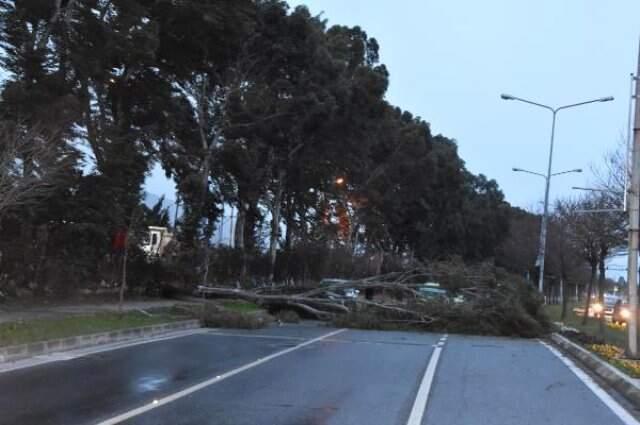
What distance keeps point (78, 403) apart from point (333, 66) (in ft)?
96.2


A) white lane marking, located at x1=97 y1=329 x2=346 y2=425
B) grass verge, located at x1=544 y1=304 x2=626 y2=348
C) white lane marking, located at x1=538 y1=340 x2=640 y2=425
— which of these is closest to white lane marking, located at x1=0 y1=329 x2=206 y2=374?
white lane marking, located at x1=97 y1=329 x2=346 y2=425

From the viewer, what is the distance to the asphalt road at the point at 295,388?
8.84 metres

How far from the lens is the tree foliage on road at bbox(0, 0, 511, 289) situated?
24.6m

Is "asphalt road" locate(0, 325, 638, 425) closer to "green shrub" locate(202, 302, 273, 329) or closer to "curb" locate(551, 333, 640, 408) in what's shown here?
"curb" locate(551, 333, 640, 408)

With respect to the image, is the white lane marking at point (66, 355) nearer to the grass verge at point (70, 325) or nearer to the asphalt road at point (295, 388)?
the asphalt road at point (295, 388)

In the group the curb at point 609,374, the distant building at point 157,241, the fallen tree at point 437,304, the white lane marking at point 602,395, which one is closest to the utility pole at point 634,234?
the curb at point 609,374

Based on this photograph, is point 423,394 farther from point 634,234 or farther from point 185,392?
point 634,234

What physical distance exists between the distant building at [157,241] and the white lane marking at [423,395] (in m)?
19.0

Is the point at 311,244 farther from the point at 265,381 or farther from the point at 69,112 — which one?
the point at 265,381

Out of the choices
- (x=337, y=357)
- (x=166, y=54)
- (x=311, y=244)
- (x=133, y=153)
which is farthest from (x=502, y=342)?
(x=311, y=244)

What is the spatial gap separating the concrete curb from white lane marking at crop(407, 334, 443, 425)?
6852 millimetres

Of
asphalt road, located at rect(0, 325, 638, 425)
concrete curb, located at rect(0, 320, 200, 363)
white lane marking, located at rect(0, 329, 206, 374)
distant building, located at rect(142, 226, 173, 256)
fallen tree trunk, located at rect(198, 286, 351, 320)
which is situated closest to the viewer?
asphalt road, located at rect(0, 325, 638, 425)

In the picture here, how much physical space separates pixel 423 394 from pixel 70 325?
29.9ft

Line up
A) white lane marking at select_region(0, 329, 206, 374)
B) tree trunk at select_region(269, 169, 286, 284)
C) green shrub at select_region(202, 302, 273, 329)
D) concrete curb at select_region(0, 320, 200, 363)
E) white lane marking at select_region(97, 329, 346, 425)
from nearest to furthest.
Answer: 1. white lane marking at select_region(97, 329, 346, 425)
2. white lane marking at select_region(0, 329, 206, 374)
3. concrete curb at select_region(0, 320, 200, 363)
4. green shrub at select_region(202, 302, 273, 329)
5. tree trunk at select_region(269, 169, 286, 284)
